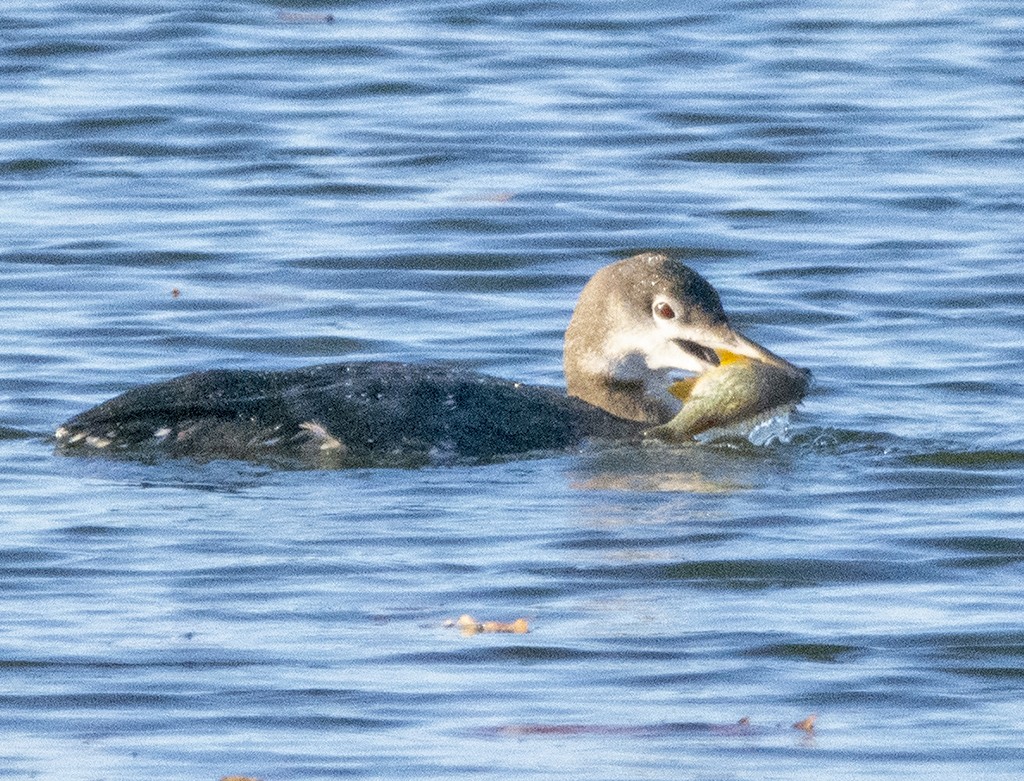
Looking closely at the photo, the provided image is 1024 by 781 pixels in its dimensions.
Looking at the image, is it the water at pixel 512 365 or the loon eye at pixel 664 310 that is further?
the loon eye at pixel 664 310

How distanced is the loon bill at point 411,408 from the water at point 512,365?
0.11 meters

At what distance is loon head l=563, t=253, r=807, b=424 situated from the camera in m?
9.67

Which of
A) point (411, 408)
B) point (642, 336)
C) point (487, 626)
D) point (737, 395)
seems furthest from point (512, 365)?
point (487, 626)

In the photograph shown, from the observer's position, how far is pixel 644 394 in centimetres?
983

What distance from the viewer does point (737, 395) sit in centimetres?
930

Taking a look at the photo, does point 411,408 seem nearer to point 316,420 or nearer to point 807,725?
point 316,420

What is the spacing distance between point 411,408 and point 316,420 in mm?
319

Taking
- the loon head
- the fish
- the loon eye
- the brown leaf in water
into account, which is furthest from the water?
the loon eye

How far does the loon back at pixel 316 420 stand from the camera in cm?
892

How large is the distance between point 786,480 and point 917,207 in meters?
5.05

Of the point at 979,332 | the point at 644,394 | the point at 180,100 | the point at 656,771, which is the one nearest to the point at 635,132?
the point at 180,100

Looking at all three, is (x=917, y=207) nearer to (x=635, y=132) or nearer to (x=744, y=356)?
(x=635, y=132)

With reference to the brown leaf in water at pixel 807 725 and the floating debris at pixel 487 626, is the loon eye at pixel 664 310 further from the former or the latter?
the brown leaf in water at pixel 807 725

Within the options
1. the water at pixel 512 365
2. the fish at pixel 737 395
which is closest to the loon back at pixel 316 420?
the water at pixel 512 365
